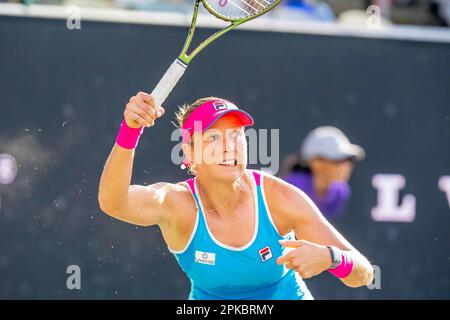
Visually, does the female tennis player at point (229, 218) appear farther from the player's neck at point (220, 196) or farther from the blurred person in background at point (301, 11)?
the blurred person in background at point (301, 11)

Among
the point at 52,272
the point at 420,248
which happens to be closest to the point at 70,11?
the point at 52,272

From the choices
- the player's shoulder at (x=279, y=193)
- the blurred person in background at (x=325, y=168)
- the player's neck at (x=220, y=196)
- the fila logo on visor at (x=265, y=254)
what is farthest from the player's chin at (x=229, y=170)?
the blurred person in background at (x=325, y=168)

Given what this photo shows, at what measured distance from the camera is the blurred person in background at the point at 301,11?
632 cm

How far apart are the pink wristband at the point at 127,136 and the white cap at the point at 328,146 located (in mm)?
2405

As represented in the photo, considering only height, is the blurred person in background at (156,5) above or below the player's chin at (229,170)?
above

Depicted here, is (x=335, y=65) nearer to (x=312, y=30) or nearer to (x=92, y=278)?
(x=312, y=30)

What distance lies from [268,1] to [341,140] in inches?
76.2

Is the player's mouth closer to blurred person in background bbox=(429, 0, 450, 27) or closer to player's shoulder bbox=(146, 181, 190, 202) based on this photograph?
player's shoulder bbox=(146, 181, 190, 202)

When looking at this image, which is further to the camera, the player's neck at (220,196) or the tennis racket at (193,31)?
the player's neck at (220,196)

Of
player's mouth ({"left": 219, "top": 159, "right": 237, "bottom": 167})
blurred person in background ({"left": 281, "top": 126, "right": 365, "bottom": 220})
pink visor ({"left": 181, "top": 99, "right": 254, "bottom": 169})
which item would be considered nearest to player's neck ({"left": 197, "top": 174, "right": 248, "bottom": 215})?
player's mouth ({"left": 219, "top": 159, "right": 237, "bottom": 167})

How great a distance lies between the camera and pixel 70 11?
5.41 m

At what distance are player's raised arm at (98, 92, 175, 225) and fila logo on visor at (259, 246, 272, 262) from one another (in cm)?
43

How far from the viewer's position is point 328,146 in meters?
5.71
